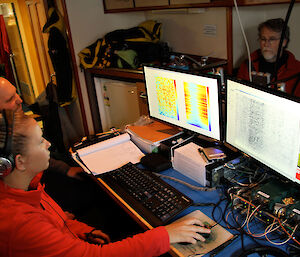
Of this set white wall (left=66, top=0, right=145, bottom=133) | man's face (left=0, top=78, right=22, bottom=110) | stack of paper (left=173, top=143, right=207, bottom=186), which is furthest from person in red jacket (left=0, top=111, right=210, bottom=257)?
white wall (left=66, top=0, right=145, bottom=133)

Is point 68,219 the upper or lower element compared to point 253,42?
lower

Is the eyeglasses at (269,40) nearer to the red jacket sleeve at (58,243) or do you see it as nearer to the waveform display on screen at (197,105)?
the waveform display on screen at (197,105)

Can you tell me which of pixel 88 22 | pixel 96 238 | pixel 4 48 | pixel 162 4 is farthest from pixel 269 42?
pixel 4 48

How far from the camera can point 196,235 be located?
1107 millimetres

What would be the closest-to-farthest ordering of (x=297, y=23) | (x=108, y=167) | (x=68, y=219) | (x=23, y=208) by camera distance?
(x=23, y=208), (x=68, y=219), (x=108, y=167), (x=297, y=23)

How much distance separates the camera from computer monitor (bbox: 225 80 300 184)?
1.08 m

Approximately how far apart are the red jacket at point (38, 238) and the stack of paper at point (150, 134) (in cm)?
64

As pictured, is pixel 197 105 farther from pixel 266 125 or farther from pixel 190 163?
pixel 266 125

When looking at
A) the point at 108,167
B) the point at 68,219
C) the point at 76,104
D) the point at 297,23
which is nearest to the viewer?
the point at 68,219

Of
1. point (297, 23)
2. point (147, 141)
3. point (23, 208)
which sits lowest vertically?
point (147, 141)

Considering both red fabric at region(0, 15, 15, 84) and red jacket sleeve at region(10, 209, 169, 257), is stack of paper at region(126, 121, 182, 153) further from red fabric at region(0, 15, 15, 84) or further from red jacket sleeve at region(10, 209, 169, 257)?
red fabric at region(0, 15, 15, 84)

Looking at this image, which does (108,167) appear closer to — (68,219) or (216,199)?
(68,219)

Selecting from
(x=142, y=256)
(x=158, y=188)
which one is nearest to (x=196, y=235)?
(x=142, y=256)

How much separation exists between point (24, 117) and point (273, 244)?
922mm
